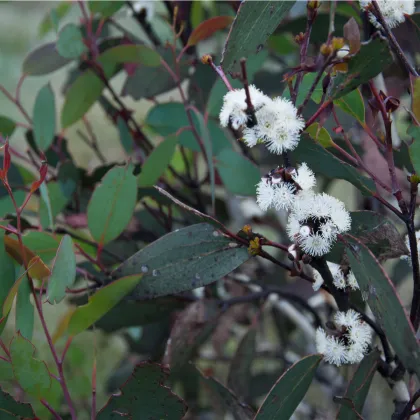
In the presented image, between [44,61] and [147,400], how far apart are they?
60cm

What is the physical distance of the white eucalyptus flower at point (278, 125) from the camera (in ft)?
1.44

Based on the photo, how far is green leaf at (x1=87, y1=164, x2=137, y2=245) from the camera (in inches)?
25.5

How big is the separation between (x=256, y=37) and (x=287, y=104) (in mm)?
88

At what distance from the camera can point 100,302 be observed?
21.8 inches

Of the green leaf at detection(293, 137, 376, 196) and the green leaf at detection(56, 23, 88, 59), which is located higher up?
the green leaf at detection(56, 23, 88, 59)

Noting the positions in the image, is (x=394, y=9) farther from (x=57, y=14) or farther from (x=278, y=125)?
(x=57, y=14)

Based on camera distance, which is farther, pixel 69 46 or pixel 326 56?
pixel 69 46

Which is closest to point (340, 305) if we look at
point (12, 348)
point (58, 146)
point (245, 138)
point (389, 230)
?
point (389, 230)

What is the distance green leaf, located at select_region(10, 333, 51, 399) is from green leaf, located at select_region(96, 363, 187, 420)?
0.19 ft

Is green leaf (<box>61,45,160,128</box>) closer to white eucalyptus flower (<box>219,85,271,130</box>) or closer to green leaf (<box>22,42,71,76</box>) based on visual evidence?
green leaf (<box>22,42,71,76</box>)

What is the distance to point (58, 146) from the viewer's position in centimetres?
94

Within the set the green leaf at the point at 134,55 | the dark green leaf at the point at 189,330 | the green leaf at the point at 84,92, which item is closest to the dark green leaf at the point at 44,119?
the green leaf at the point at 84,92

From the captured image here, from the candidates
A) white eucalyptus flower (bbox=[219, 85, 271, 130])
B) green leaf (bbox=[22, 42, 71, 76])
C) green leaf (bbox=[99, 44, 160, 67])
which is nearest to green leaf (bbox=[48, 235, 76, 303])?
white eucalyptus flower (bbox=[219, 85, 271, 130])

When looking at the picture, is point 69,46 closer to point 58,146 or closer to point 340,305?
point 58,146
